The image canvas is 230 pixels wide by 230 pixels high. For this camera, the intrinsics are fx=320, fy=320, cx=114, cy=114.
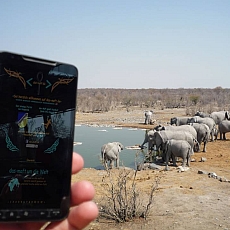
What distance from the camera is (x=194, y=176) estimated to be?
11.1 m

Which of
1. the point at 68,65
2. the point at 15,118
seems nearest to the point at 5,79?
the point at 15,118

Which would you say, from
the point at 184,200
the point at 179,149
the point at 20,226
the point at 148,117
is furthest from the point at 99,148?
the point at 20,226

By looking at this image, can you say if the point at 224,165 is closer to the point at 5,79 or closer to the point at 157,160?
the point at 157,160

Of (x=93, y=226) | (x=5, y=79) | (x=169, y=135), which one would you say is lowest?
(x=93, y=226)

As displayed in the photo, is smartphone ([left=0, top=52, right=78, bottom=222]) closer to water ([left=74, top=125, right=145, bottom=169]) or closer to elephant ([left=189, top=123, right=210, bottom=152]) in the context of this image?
water ([left=74, top=125, right=145, bottom=169])

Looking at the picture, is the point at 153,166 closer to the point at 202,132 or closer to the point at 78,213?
the point at 202,132

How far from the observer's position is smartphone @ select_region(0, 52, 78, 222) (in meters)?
1.98

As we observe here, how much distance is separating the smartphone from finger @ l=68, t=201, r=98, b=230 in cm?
7

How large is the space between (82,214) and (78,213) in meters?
0.03

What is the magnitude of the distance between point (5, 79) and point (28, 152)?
1.59ft

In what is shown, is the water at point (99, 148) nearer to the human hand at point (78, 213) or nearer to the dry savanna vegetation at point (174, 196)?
the dry savanna vegetation at point (174, 196)

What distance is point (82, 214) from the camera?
188cm

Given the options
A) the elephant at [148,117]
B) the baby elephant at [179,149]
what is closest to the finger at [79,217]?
the baby elephant at [179,149]

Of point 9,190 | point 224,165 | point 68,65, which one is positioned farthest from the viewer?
point 224,165
